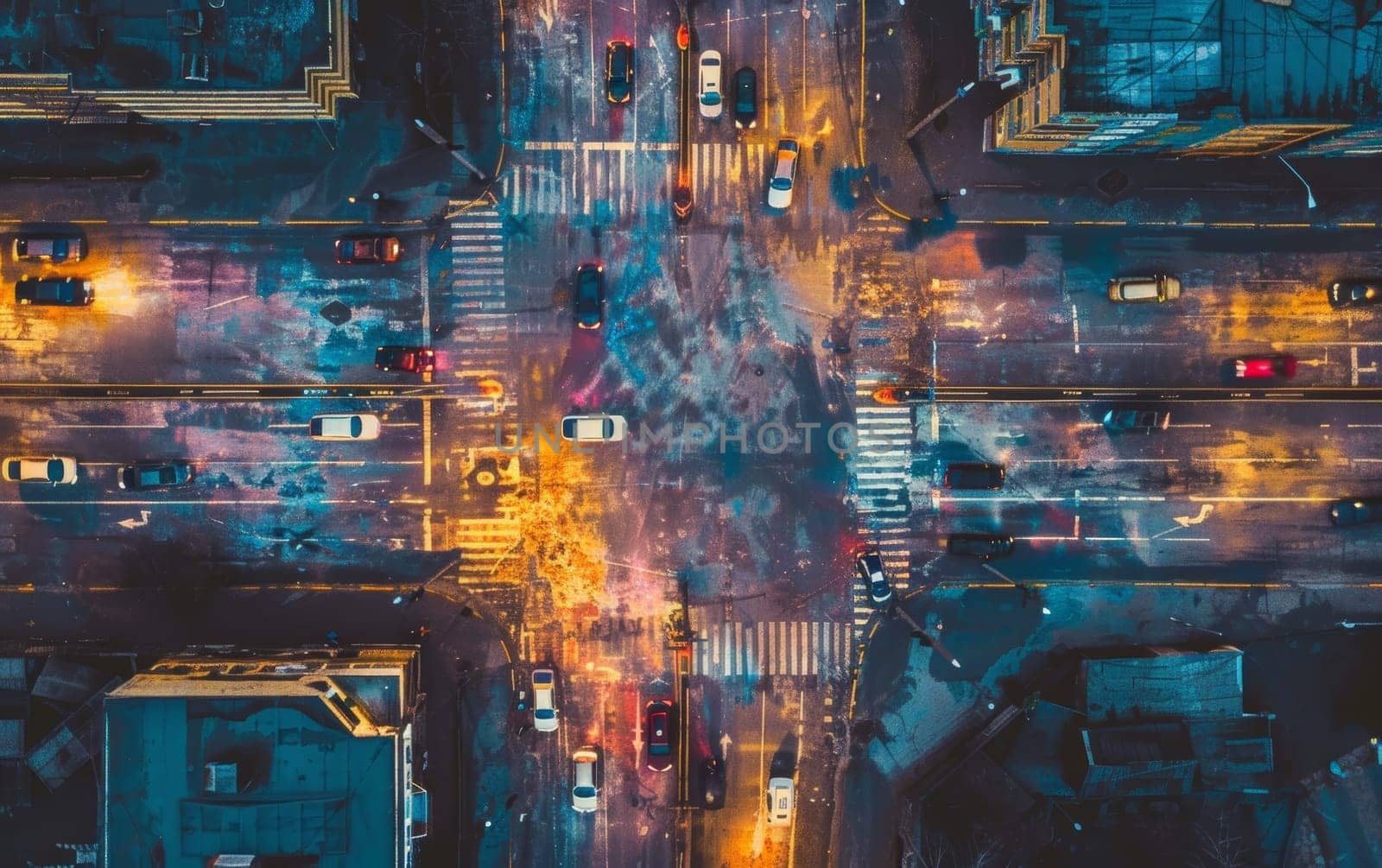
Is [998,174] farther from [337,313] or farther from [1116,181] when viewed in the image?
[337,313]

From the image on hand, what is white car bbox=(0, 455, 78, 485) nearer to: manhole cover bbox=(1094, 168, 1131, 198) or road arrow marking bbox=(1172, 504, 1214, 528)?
manhole cover bbox=(1094, 168, 1131, 198)

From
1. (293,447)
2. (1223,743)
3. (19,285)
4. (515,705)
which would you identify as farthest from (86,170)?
(1223,743)

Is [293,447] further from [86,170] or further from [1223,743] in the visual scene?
[1223,743]

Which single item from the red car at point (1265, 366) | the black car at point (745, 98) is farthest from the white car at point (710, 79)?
the red car at point (1265, 366)

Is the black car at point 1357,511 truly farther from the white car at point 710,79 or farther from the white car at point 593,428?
the white car at point 710,79

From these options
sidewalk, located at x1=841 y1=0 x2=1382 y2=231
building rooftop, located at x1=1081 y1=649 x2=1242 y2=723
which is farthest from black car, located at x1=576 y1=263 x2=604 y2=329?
building rooftop, located at x1=1081 y1=649 x2=1242 y2=723

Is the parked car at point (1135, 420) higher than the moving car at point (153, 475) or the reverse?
higher
